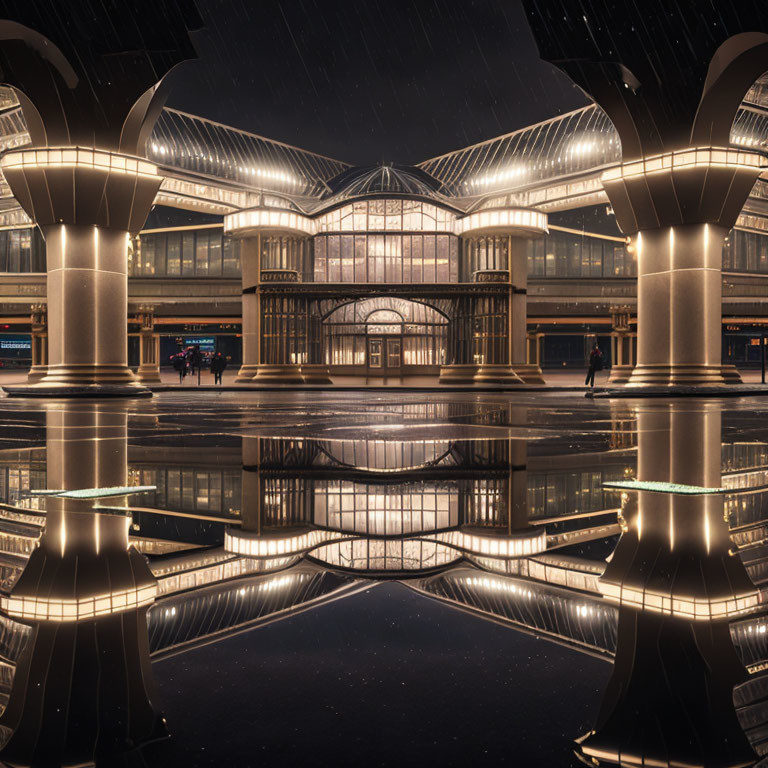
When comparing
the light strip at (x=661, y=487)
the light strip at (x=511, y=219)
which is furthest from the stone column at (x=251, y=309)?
the light strip at (x=661, y=487)

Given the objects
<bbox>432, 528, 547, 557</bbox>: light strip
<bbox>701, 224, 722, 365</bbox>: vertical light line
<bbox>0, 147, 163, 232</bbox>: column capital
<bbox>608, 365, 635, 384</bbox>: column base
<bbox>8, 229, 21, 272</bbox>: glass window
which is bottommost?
<bbox>432, 528, 547, 557</bbox>: light strip

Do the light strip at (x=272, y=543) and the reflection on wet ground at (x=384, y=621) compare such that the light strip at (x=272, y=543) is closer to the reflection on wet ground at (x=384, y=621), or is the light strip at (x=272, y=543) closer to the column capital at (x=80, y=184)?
the reflection on wet ground at (x=384, y=621)

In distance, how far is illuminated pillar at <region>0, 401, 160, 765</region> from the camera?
48.6 inches

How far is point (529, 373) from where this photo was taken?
32688 millimetres

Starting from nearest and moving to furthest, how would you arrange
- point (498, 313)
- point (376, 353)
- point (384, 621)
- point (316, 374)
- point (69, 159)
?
point (384, 621) → point (69, 159) → point (498, 313) → point (316, 374) → point (376, 353)

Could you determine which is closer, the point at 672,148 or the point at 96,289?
the point at 672,148

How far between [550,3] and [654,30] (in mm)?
2329

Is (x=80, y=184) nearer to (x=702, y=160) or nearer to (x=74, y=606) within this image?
(x=702, y=160)

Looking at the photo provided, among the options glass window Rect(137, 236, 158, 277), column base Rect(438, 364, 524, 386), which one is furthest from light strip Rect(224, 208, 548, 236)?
glass window Rect(137, 236, 158, 277)

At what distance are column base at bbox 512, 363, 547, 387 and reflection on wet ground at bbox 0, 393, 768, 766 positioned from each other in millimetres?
27758

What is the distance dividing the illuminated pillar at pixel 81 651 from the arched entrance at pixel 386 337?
3969 cm

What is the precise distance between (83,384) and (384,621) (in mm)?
18676

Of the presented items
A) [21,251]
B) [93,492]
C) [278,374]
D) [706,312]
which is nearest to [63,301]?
[278,374]

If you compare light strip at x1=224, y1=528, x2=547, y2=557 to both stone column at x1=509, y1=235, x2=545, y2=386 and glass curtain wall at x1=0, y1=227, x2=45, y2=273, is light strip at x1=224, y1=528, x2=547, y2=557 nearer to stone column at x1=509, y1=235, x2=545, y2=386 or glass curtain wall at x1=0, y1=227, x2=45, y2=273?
stone column at x1=509, y1=235, x2=545, y2=386
